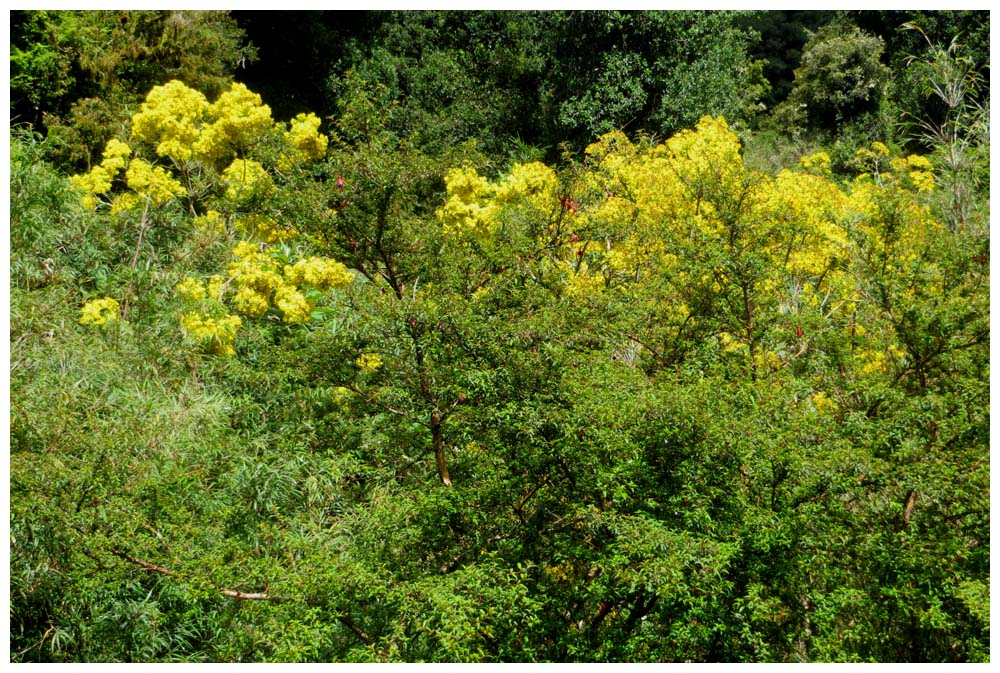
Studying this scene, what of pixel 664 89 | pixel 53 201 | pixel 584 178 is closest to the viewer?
pixel 584 178

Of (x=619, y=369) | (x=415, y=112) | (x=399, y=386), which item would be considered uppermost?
(x=619, y=369)

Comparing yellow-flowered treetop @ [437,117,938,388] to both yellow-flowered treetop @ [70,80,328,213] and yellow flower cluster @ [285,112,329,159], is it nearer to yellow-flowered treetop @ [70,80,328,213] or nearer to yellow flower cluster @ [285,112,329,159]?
yellow flower cluster @ [285,112,329,159]

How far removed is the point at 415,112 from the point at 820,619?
42.1ft

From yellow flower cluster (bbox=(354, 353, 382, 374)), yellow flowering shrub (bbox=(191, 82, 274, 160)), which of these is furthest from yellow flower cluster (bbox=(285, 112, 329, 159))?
yellow flower cluster (bbox=(354, 353, 382, 374))

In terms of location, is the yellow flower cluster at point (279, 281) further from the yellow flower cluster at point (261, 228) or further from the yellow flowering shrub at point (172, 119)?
the yellow flowering shrub at point (172, 119)

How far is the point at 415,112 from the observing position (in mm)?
15289

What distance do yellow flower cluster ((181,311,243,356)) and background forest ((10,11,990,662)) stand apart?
0.03m

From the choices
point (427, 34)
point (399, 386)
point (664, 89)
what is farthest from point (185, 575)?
point (427, 34)

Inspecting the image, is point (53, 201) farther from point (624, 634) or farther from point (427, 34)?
point (427, 34)

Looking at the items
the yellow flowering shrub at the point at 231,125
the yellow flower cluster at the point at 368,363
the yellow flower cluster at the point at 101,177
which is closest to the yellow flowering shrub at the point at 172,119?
the yellow flowering shrub at the point at 231,125

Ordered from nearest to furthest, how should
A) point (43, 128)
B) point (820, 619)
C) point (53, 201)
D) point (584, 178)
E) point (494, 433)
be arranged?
point (820, 619) → point (494, 433) → point (584, 178) → point (53, 201) → point (43, 128)

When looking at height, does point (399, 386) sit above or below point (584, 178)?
below

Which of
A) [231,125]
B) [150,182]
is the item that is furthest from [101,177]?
[231,125]

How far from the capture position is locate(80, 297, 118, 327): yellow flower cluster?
7188 mm
